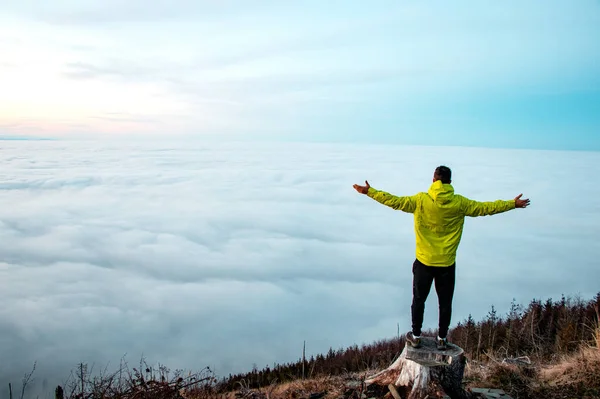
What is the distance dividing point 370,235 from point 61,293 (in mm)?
122974

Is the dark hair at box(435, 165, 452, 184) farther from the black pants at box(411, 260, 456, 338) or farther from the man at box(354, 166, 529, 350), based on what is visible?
the black pants at box(411, 260, 456, 338)

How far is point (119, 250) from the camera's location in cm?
14775

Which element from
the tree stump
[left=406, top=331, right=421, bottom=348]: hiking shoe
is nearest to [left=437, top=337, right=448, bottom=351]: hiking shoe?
the tree stump

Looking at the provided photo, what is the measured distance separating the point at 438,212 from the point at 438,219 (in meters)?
0.09

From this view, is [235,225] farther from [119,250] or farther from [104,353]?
[104,353]

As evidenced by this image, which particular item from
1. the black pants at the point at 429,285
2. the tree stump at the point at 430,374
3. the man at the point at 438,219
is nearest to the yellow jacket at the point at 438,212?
the man at the point at 438,219

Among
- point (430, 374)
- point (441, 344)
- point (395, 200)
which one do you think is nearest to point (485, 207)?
point (395, 200)

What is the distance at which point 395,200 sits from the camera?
17.3 ft

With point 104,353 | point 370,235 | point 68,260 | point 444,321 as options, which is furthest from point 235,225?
point 444,321

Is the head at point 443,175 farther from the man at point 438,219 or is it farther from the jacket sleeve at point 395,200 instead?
the jacket sleeve at point 395,200

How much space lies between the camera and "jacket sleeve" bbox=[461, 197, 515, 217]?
17.0ft

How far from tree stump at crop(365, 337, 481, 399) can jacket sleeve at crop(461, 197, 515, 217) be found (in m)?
1.78

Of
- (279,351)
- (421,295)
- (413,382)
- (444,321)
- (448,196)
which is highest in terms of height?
(448,196)

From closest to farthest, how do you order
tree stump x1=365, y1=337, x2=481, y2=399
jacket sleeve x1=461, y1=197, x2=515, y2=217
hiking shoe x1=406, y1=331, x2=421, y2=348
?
jacket sleeve x1=461, y1=197, x2=515, y2=217
tree stump x1=365, y1=337, x2=481, y2=399
hiking shoe x1=406, y1=331, x2=421, y2=348
